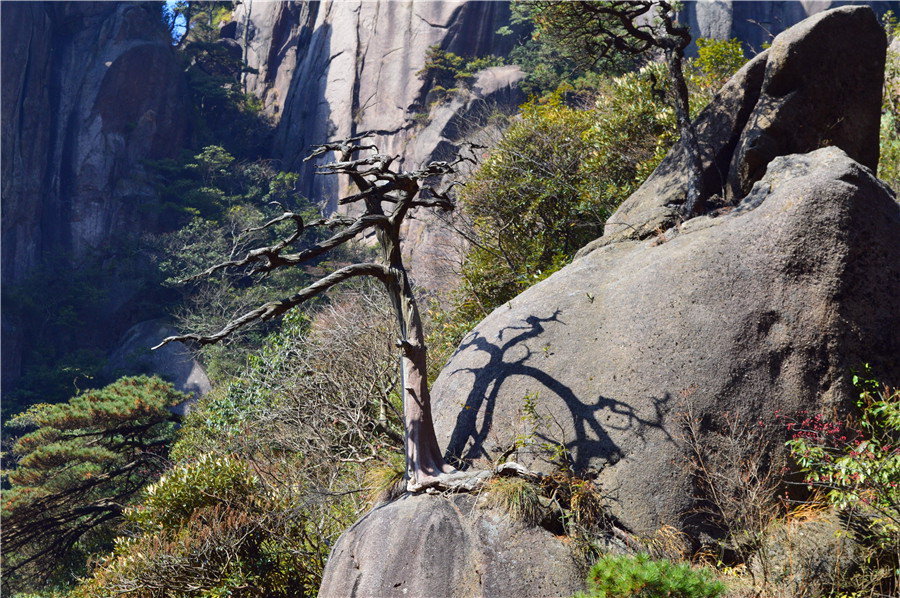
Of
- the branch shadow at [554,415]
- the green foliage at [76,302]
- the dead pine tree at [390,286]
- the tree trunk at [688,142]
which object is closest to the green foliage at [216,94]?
the green foliage at [76,302]

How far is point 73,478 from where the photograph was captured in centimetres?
1548

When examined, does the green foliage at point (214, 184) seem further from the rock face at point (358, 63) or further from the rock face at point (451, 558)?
the rock face at point (451, 558)

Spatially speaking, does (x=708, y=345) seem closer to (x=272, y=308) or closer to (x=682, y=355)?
(x=682, y=355)

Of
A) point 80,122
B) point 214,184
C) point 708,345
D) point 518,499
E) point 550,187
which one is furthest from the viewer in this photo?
point 80,122

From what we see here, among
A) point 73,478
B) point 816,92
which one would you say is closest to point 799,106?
point 816,92

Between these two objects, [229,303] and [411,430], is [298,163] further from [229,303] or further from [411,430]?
[411,430]

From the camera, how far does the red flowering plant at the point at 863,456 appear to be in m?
5.46

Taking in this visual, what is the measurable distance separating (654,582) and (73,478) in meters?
14.4

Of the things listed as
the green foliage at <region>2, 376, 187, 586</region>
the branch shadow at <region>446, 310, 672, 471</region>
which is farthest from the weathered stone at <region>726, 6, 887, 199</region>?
the green foliage at <region>2, 376, 187, 586</region>

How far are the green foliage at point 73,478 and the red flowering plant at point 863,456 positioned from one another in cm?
1277

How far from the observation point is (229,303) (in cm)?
2681

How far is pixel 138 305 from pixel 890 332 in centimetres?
3090

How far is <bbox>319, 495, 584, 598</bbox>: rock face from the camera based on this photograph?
567 centimetres

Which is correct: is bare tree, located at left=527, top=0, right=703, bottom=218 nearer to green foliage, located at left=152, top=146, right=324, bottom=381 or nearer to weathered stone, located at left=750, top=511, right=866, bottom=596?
weathered stone, located at left=750, top=511, right=866, bottom=596
